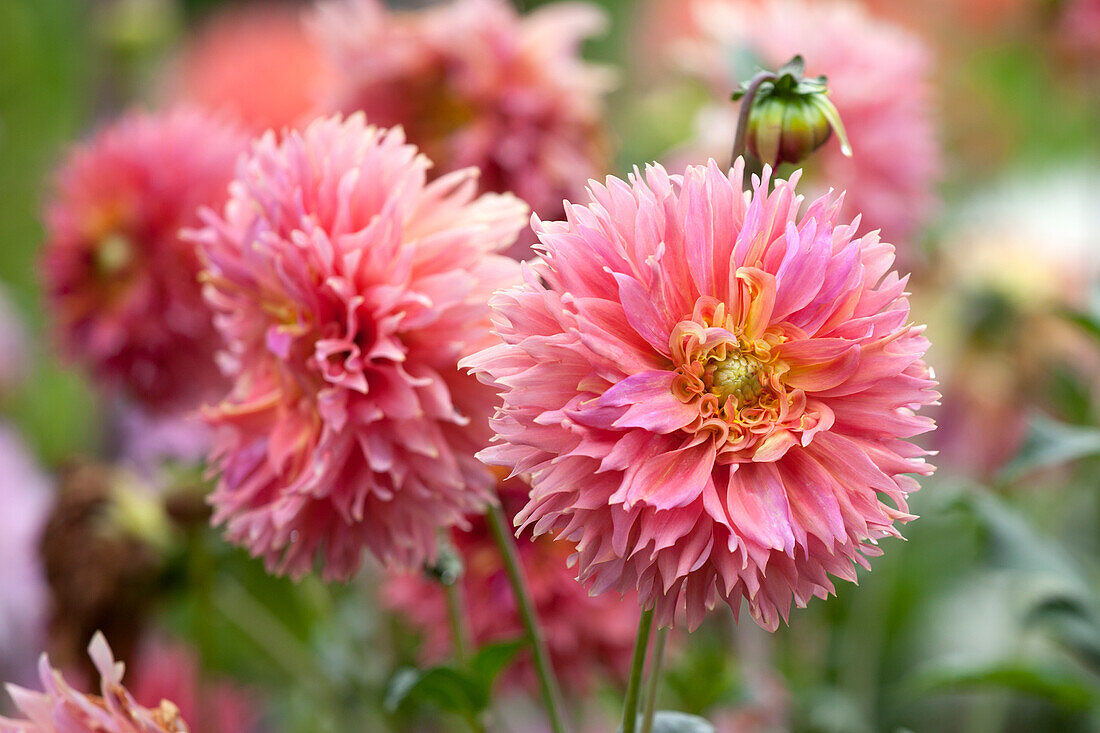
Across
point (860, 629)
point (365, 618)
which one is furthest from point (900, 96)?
point (365, 618)

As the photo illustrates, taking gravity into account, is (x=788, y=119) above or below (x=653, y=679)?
above

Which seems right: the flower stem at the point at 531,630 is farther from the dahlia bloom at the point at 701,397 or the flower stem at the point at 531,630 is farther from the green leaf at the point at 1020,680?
the green leaf at the point at 1020,680

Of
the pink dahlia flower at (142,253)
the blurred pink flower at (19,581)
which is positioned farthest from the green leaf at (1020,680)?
the blurred pink flower at (19,581)

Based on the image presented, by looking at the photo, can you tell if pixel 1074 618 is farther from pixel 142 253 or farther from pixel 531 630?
pixel 142 253

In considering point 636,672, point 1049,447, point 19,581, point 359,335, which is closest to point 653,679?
point 636,672

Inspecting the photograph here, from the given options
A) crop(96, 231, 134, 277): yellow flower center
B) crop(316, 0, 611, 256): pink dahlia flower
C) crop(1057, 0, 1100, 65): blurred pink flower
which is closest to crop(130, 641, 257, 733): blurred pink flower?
crop(96, 231, 134, 277): yellow flower center
